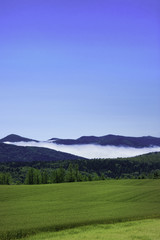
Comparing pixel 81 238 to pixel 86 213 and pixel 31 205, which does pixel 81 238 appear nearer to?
pixel 86 213

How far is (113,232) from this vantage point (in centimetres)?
3788

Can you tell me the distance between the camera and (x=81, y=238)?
34.4m

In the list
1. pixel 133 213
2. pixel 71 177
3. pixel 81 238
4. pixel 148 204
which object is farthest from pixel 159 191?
pixel 71 177

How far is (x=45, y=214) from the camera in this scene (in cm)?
4872

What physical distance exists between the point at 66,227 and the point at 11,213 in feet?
41.6

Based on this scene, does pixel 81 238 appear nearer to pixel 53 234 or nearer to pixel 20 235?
pixel 53 234

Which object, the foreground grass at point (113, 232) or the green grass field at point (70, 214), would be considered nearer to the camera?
the foreground grass at point (113, 232)

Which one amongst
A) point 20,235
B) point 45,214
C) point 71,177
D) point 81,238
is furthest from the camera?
point 71,177

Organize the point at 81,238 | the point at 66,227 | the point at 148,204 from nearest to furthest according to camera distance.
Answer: the point at 81,238
the point at 66,227
the point at 148,204

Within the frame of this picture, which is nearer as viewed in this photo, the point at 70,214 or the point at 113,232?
the point at 113,232

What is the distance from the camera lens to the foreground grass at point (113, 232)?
34.6 m

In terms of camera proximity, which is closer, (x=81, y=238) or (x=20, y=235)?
(x=81, y=238)

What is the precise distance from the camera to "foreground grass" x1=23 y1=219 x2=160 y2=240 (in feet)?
114

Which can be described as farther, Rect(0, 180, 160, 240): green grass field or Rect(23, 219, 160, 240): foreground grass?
Rect(0, 180, 160, 240): green grass field
